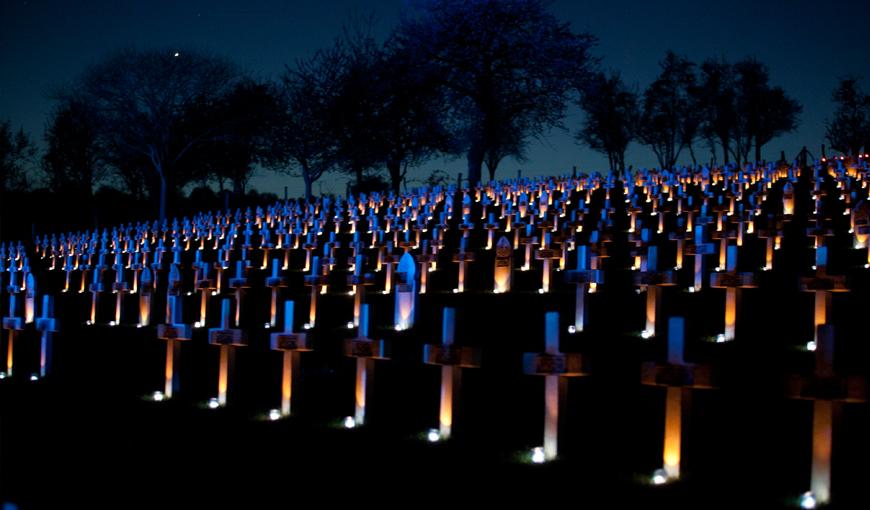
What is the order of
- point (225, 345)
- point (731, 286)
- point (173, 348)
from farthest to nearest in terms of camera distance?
point (173, 348)
point (731, 286)
point (225, 345)

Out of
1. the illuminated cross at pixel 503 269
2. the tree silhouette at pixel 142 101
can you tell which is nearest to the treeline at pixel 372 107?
the tree silhouette at pixel 142 101

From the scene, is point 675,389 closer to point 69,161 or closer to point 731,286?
point 731,286

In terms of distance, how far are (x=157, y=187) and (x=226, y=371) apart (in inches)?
1820

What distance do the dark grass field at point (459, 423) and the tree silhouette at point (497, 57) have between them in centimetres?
2894

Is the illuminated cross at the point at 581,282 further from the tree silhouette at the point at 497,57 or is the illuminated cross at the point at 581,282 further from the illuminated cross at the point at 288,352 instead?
the tree silhouette at the point at 497,57

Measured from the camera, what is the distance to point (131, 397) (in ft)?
29.0

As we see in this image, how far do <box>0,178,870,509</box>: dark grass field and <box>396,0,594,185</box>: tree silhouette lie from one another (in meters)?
28.9

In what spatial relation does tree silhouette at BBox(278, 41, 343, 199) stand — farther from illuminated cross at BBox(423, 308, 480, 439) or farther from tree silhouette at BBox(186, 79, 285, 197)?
illuminated cross at BBox(423, 308, 480, 439)

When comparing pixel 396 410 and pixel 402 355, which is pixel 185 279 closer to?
pixel 402 355

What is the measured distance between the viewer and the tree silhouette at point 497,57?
128 feet

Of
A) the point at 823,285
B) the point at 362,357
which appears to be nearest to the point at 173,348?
the point at 362,357

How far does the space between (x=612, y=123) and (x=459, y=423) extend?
5489 cm

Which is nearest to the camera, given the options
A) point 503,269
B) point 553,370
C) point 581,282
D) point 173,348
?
point 553,370

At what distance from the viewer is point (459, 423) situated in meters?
6.82
